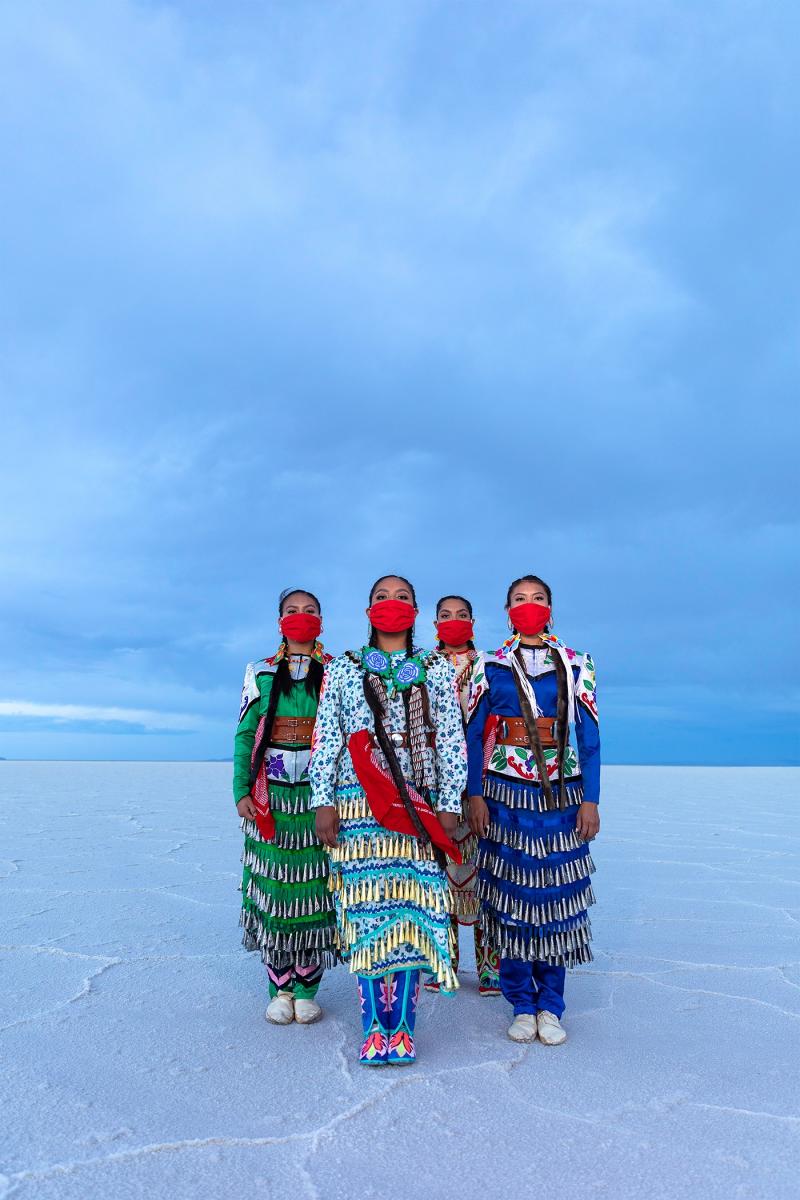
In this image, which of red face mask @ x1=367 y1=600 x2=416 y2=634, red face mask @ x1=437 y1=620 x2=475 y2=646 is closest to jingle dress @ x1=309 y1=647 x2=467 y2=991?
red face mask @ x1=367 y1=600 x2=416 y2=634

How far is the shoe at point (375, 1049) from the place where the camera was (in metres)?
2.51

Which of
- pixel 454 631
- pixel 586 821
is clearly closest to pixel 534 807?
pixel 586 821

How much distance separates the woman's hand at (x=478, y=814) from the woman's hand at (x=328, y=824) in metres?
0.51

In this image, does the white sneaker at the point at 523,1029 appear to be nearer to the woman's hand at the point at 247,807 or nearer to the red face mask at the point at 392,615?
the woman's hand at the point at 247,807

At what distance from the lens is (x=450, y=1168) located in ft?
6.15

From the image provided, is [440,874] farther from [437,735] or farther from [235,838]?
[235,838]

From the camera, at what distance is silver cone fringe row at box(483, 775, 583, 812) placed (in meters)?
2.83

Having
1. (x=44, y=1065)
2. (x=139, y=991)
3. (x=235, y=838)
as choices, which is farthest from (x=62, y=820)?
(x=44, y=1065)

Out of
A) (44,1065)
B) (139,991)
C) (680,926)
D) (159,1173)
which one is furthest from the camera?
(680,926)

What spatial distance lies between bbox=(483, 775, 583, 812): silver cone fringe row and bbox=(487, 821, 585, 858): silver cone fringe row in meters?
0.09

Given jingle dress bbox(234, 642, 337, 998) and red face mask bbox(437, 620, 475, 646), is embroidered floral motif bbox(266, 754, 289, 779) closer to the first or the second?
jingle dress bbox(234, 642, 337, 998)

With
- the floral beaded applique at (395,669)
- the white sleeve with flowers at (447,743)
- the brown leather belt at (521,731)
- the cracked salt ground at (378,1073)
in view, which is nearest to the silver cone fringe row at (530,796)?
the brown leather belt at (521,731)

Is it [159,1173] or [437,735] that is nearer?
[159,1173]

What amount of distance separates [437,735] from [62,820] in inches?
291
